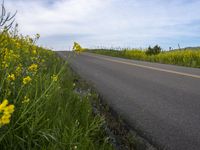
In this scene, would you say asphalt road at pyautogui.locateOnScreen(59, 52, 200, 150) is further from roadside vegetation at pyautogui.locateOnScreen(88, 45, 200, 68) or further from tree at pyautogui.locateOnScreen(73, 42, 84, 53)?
roadside vegetation at pyautogui.locateOnScreen(88, 45, 200, 68)

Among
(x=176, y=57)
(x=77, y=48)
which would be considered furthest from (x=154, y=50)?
(x=77, y=48)

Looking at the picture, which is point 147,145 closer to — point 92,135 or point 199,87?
point 92,135

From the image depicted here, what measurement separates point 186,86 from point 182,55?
44.9 ft

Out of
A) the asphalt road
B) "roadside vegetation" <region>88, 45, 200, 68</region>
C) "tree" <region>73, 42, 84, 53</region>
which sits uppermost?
"tree" <region>73, 42, 84, 53</region>

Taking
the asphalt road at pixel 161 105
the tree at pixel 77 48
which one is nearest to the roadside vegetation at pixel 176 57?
the asphalt road at pixel 161 105

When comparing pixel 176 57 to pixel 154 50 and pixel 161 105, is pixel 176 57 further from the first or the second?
pixel 161 105

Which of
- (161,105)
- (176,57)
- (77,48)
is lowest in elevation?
(176,57)

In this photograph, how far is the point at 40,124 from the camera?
401cm

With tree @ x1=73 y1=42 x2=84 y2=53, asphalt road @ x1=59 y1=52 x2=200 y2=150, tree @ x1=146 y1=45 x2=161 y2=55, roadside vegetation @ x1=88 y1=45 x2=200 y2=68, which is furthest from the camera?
tree @ x1=146 y1=45 x2=161 y2=55

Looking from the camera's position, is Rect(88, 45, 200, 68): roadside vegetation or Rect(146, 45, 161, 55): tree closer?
Rect(88, 45, 200, 68): roadside vegetation

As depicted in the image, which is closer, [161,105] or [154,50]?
[161,105]

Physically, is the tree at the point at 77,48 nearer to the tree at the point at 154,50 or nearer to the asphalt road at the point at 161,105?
the asphalt road at the point at 161,105

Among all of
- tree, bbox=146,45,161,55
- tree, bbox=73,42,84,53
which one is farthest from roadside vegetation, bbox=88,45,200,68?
tree, bbox=73,42,84,53

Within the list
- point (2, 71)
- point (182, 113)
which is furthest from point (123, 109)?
point (2, 71)
